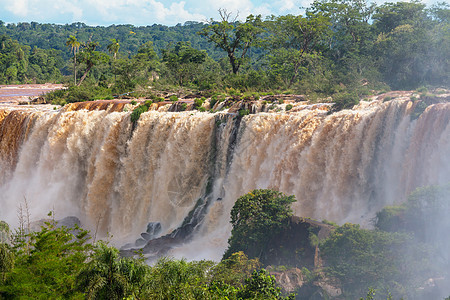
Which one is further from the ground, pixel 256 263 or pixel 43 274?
pixel 43 274

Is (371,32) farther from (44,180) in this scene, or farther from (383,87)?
(44,180)

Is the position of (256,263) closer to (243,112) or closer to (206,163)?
(206,163)

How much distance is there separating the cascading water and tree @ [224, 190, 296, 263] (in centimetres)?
133

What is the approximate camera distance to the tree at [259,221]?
1748 cm

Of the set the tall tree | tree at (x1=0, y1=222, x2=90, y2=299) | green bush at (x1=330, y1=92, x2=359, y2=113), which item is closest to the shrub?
green bush at (x1=330, y1=92, x2=359, y2=113)

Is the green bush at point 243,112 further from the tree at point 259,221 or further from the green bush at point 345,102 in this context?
the tree at point 259,221

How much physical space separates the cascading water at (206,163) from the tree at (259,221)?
133cm

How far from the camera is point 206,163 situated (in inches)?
922

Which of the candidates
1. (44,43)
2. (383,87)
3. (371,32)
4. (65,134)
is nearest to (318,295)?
(383,87)

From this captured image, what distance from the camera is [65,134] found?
28.6 m

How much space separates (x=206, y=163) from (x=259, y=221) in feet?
20.6

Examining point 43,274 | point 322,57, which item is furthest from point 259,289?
point 322,57

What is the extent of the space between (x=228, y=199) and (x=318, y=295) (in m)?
8.12

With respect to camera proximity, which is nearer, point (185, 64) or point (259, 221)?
point (259, 221)
